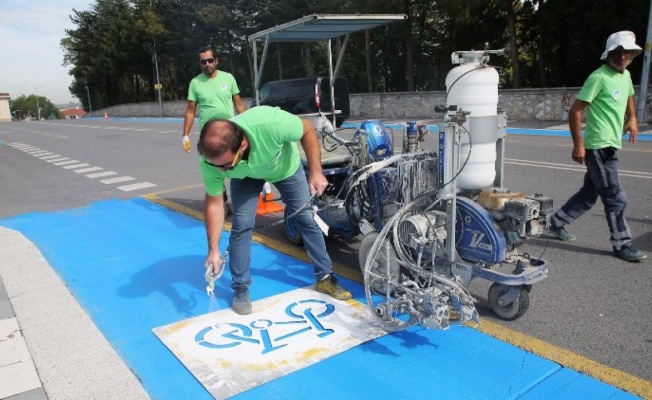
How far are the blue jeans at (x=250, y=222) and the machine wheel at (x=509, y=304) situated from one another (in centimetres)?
125

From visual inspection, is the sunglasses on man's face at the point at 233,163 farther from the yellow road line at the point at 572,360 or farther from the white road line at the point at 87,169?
the white road line at the point at 87,169

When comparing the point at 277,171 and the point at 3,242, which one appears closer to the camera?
the point at 277,171

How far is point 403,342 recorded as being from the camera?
3.19 metres

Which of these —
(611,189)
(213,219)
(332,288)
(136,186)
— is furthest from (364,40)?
(213,219)

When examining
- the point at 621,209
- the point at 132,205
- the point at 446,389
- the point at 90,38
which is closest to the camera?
the point at 446,389

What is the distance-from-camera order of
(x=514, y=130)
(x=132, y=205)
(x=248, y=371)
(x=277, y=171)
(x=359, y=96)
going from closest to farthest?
1. (x=248, y=371)
2. (x=277, y=171)
3. (x=132, y=205)
4. (x=514, y=130)
5. (x=359, y=96)

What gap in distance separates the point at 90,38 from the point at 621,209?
6980cm

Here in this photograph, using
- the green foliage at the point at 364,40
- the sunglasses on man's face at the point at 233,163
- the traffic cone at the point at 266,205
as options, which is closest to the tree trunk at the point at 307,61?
the green foliage at the point at 364,40

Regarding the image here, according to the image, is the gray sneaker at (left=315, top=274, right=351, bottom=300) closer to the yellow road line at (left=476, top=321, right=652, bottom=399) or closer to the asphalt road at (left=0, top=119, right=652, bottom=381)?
the asphalt road at (left=0, top=119, right=652, bottom=381)

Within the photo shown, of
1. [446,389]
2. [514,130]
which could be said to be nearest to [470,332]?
[446,389]

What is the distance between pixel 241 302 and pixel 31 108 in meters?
151

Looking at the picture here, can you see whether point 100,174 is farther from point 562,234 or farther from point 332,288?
point 562,234

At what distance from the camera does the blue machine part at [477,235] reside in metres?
3.12

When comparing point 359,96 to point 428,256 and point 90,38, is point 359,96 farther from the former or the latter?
point 90,38
